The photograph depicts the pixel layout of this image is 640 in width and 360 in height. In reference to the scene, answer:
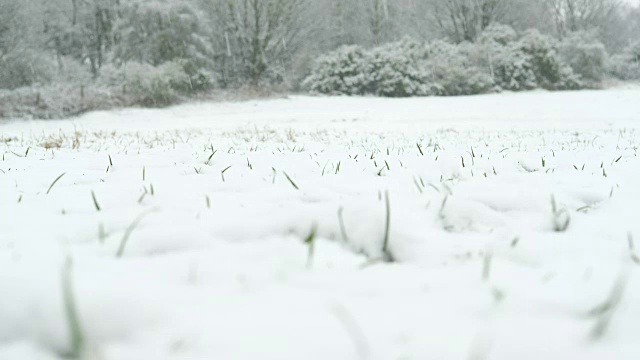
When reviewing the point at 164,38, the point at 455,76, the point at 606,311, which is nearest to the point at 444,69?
the point at 455,76

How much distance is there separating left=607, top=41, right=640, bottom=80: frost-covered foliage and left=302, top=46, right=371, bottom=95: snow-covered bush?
40.4ft

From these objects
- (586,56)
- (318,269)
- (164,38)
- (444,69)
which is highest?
(164,38)

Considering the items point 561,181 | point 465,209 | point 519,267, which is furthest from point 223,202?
point 561,181

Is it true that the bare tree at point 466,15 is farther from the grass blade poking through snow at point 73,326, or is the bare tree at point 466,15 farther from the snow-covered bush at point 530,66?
the grass blade poking through snow at point 73,326

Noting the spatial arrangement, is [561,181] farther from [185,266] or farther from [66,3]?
[66,3]

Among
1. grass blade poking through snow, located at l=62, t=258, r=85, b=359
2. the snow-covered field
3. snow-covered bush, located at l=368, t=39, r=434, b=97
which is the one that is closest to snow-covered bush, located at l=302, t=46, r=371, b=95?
snow-covered bush, located at l=368, t=39, r=434, b=97

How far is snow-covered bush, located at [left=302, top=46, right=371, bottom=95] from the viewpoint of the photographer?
664 inches

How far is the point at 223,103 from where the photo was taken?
14.7m

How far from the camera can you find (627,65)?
67.9 ft

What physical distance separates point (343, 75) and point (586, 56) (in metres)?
10.6

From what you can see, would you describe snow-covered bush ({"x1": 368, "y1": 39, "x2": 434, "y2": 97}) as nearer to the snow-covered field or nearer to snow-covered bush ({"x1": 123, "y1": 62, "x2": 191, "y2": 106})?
snow-covered bush ({"x1": 123, "y1": 62, "x2": 191, "y2": 106})

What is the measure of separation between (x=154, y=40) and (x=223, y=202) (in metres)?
16.1

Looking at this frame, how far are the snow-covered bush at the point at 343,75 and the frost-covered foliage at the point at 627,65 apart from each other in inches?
485

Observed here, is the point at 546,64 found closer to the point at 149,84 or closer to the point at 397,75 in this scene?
the point at 397,75
